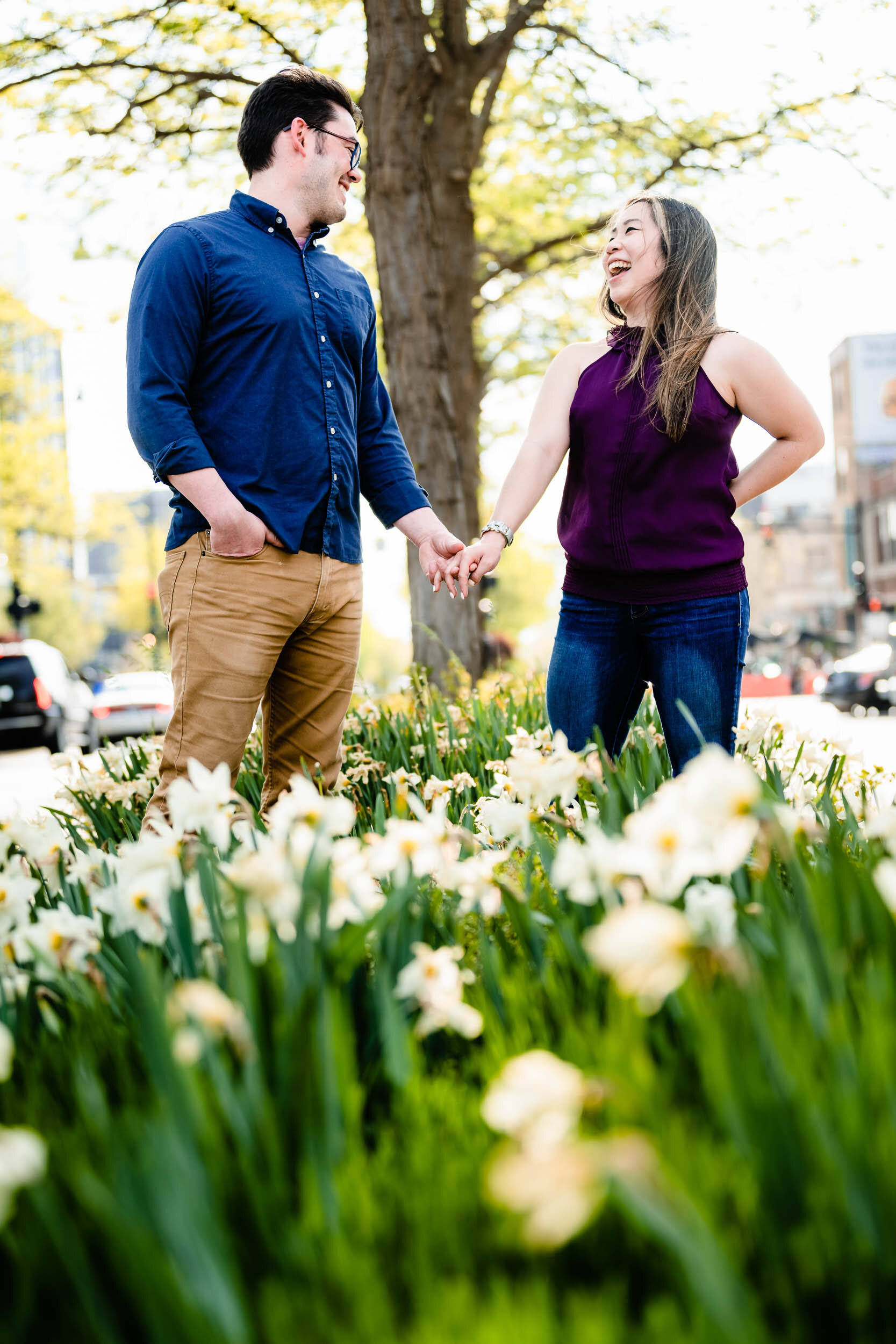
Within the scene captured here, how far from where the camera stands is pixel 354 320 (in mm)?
2959

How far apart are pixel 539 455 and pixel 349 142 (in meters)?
0.91

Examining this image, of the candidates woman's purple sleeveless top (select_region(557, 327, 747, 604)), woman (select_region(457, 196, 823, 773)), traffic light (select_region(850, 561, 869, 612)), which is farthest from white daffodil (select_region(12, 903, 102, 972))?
traffic light (select_region(850, 561, 869, 612))

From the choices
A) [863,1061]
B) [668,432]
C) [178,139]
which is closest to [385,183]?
[178,139]

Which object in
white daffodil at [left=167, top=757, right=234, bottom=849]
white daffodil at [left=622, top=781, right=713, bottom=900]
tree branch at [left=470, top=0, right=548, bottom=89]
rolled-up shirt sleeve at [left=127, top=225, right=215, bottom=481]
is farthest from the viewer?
tree branch at [left=470, top=0, right=548, bottom=89]

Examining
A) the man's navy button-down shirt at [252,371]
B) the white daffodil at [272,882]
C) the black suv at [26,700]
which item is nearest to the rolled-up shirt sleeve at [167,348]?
the man's navy button-down shirt at [252,371]

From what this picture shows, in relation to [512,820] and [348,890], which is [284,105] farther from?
[348,890]

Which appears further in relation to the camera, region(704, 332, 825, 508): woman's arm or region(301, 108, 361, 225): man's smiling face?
region(301, 108, 361, 225): man's smiling face

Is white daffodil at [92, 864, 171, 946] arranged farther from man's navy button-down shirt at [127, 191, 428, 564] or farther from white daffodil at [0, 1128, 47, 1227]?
man's navy button-down shirt at [127, 191, 428, 564]

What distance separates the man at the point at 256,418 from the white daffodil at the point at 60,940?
119cm

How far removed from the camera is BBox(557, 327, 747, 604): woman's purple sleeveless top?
2711mm

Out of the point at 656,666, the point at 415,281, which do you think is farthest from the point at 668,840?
the point at 415,281

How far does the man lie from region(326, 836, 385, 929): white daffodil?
1256mm

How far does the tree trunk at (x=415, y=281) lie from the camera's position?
668 centimetres

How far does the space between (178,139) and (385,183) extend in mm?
3930
